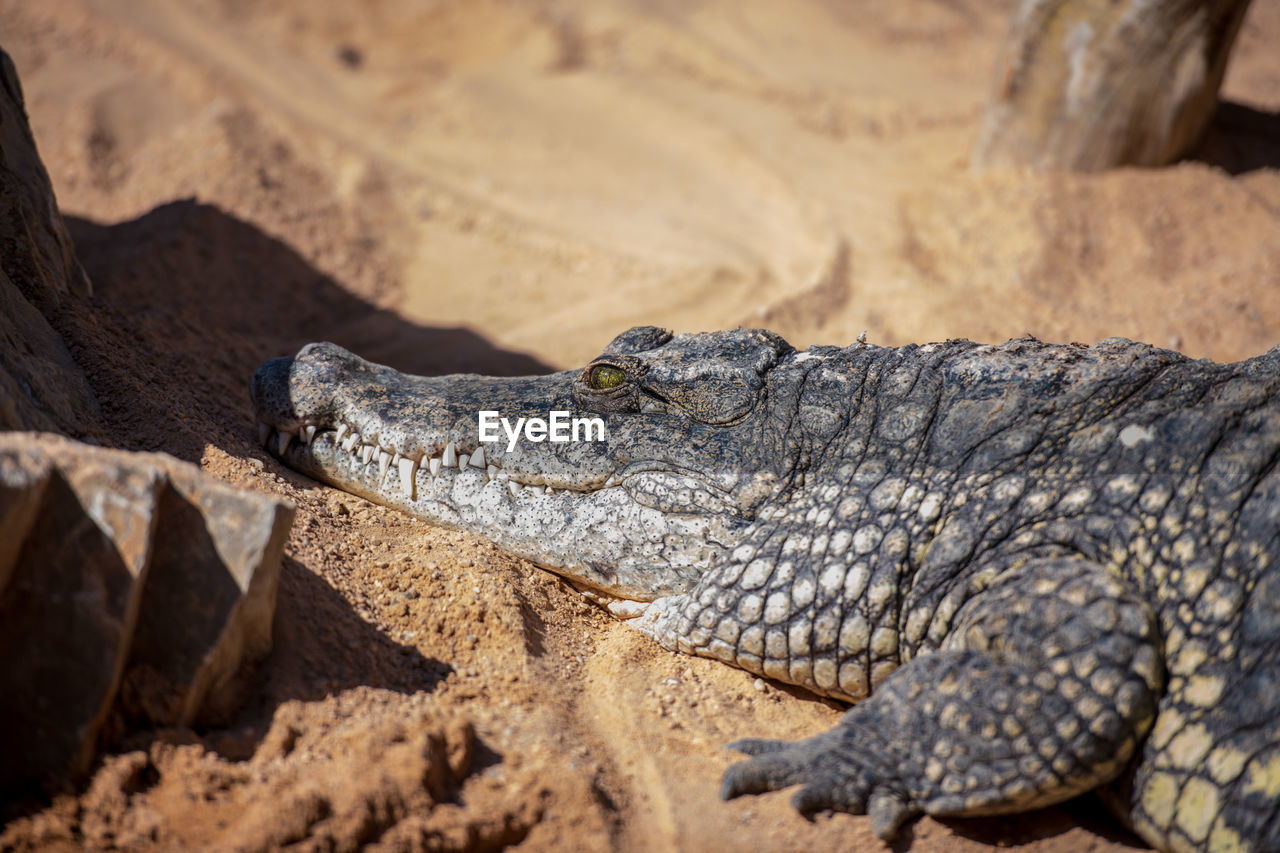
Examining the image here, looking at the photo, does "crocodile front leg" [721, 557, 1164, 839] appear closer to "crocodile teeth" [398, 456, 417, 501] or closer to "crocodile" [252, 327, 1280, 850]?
"crocodile" [252, 327, 1280, 850]

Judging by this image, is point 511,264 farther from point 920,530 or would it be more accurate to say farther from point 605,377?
point 920,530

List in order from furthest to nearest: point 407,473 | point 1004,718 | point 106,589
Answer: point 407,473
point 1004,718
point 106,589

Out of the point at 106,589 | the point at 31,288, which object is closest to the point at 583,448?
the point at 106,589

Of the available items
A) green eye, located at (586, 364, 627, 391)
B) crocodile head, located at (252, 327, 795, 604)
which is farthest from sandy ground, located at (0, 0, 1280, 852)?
green eye, located at (586, 364, 627, 391)

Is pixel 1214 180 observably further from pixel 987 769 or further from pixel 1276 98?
pixel 987 769

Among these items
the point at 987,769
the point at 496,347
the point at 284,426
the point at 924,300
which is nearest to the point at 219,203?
the point at 496,347

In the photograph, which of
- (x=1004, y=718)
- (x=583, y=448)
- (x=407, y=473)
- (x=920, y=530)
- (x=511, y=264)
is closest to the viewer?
(x=1004, y=718)

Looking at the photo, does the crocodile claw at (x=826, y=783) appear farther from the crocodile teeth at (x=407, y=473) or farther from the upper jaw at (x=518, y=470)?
the crocodile teeth at (x=407, y=473)

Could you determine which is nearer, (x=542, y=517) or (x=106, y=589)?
(x=106, y=589)
